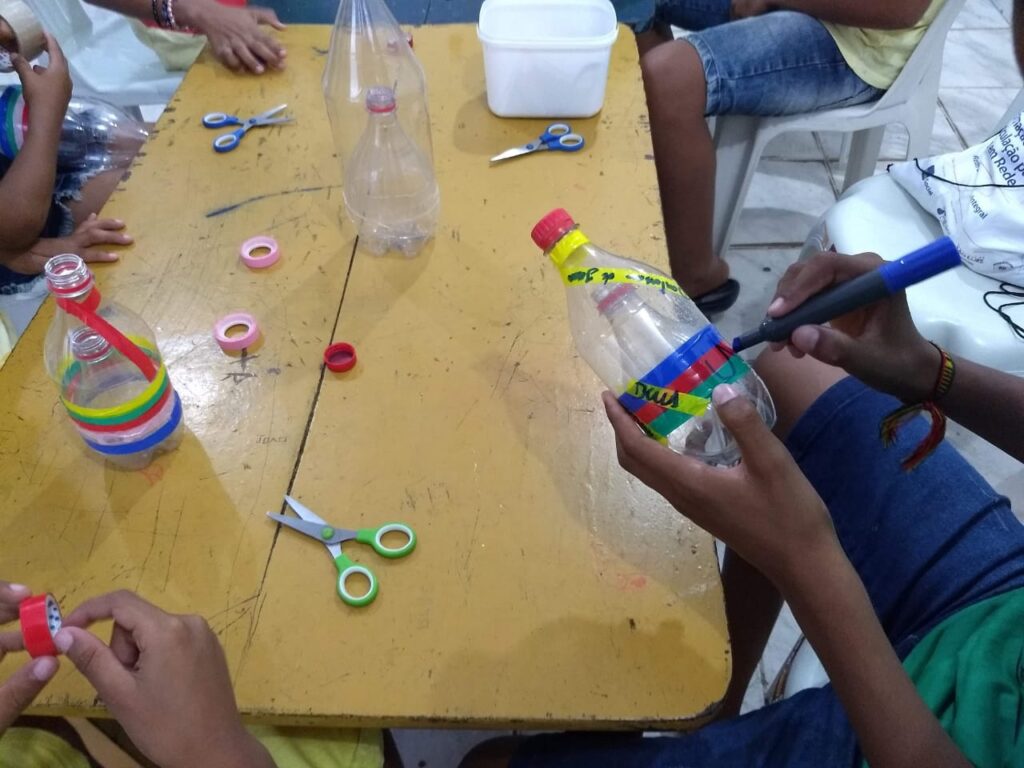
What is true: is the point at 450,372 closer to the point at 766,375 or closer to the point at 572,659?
the point at 572,659

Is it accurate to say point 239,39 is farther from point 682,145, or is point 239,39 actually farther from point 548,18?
point 682,145

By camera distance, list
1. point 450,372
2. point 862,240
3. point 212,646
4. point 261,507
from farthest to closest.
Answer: point 862,240, point 450,372, point 261,507, point 212,646

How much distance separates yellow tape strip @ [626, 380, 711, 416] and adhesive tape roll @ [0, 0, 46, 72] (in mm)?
1129

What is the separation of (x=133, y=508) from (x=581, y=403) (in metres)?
0.45

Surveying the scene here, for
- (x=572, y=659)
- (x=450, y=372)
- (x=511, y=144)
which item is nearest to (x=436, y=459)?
(x=450, y=372)

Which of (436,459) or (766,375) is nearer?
(436,459)

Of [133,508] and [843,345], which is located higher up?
[843,345]

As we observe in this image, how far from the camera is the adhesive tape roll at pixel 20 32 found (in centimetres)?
111

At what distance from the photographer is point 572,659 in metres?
0.60

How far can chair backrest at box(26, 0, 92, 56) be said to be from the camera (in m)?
1.69

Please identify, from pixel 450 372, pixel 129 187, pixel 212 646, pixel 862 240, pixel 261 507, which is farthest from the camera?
pixel 862 240

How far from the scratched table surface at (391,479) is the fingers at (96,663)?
0.07 metres

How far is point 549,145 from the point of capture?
106 centimetres

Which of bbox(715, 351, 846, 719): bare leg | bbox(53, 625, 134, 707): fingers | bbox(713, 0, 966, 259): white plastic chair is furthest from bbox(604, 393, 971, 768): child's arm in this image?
bbox(713, 0, 966, 259): white plastic chair
